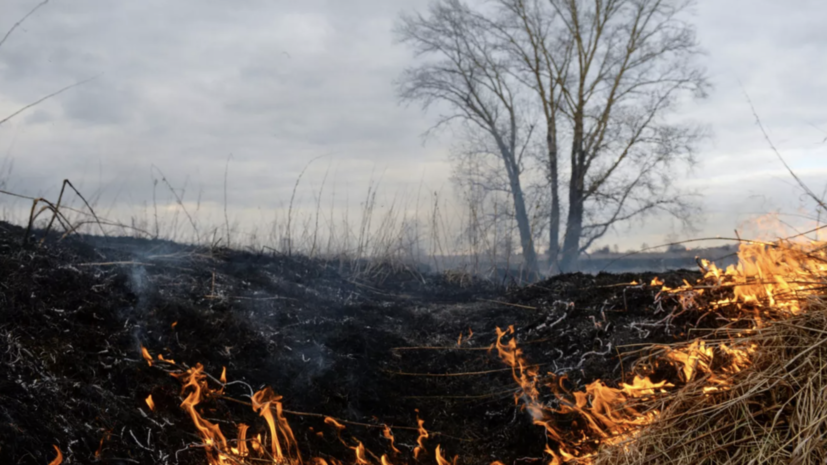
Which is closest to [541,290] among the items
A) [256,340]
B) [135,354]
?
[256,340]

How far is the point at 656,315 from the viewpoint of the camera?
4008mm

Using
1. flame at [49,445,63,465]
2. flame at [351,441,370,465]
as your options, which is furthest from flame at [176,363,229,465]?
flame at [351,441,370,465]

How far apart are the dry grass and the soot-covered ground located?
1.02 meters

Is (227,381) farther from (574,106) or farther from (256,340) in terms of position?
(574,106)

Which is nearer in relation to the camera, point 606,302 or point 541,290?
point 606,302

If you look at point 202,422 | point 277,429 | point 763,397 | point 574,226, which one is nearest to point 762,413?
point 763,397

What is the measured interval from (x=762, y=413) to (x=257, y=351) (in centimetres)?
288

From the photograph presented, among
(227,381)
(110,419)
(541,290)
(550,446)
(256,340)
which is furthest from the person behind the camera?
(541,290)

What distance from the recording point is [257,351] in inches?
150

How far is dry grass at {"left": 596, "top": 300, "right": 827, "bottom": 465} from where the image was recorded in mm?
2043

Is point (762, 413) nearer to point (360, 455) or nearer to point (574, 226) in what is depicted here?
point (360, 455)

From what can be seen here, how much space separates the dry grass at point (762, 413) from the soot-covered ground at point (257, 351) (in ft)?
3.34

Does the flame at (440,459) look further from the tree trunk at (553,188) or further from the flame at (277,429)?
the tree trunk at (553,188)

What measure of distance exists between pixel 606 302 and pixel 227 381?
2.84m
